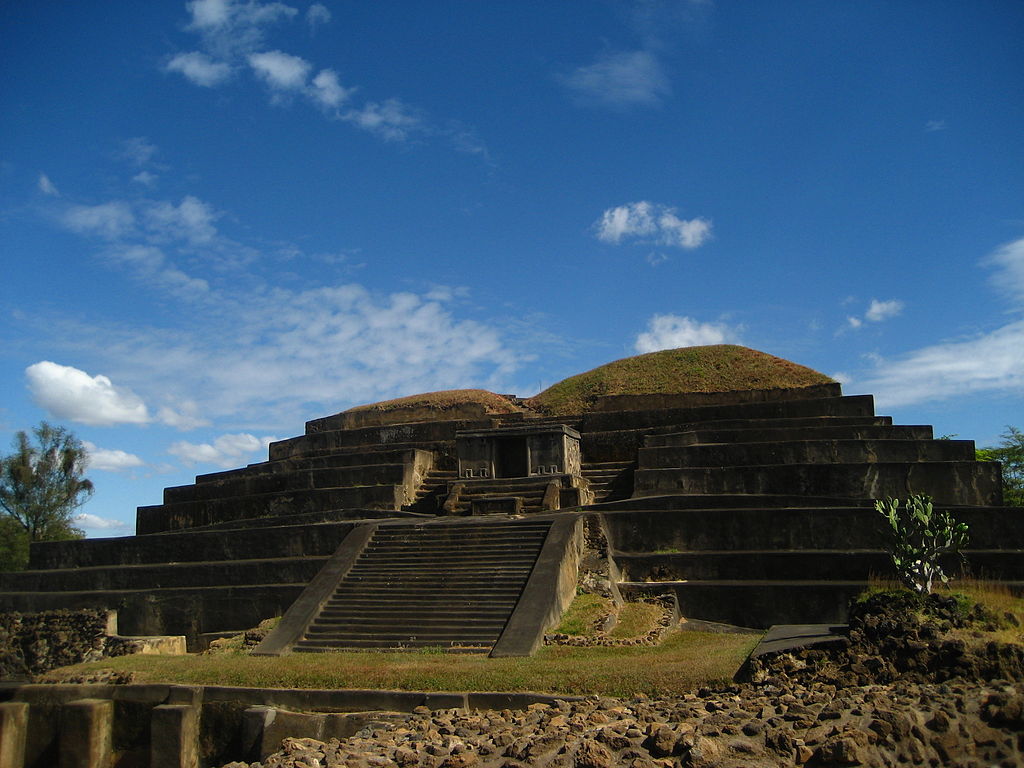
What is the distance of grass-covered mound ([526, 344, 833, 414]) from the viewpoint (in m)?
24.3

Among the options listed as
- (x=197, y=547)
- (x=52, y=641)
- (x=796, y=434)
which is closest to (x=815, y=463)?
(x=796, y=434)

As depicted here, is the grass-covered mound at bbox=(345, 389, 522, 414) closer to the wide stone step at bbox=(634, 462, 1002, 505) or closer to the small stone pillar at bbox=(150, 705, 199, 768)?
the wide stone step at bbox=(634, 462, 1002, 505)

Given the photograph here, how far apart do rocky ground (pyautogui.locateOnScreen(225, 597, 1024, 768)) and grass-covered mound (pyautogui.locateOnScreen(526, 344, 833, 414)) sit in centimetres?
1527

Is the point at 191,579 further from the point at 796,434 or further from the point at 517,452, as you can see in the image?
the point at 796,434

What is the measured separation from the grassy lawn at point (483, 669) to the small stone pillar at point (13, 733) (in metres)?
0.75

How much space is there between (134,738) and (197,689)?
120 cm

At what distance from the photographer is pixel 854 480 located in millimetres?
16234

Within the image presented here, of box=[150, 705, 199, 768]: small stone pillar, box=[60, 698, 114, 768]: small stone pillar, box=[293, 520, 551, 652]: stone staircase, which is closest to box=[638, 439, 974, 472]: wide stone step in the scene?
box=[293, 520, 551, 652]: stone staircase

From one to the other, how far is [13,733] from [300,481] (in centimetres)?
989

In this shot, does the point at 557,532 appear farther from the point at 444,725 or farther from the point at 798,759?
the point at 798,759

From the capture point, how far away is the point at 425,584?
13.6m

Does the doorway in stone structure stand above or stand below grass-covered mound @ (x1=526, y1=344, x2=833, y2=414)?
below

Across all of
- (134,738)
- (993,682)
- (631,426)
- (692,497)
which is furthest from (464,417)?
(993,682)

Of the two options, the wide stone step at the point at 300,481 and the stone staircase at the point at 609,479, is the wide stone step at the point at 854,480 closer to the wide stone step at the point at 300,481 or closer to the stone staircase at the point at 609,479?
the stone staircase at the point at 609,479
